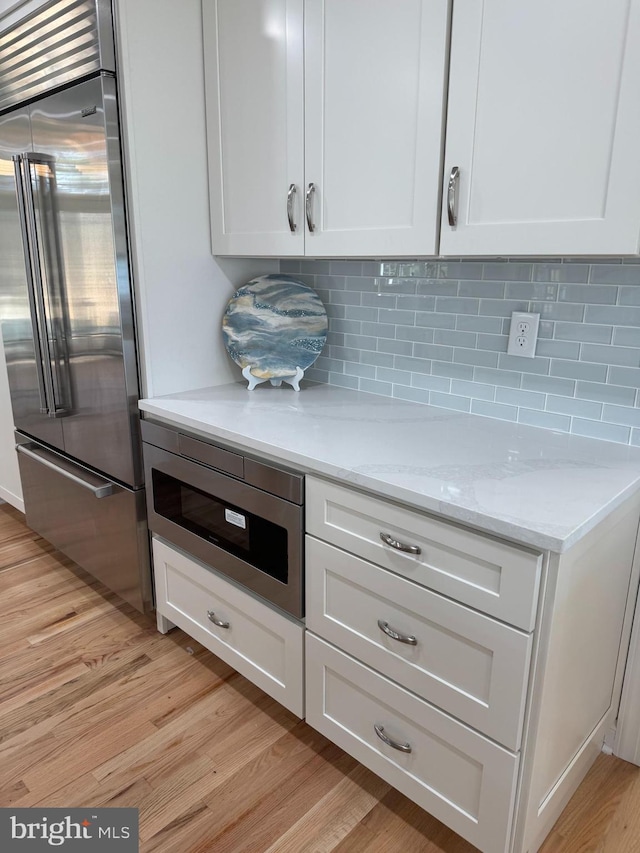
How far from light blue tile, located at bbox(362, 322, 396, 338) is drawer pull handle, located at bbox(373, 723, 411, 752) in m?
1.16

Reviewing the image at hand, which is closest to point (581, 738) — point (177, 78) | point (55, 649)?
point (55, 649)

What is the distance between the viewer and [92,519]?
229 centimetres

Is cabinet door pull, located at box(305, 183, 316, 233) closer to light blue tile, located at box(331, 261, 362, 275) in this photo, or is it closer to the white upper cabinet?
the white upper cabinet

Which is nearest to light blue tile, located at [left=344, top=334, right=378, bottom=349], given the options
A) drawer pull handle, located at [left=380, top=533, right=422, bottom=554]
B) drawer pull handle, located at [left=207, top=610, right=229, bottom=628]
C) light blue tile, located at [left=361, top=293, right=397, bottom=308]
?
light blue tile, located at [left=361, top=293, right=397, bottom=308]

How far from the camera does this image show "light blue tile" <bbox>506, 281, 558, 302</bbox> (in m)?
1.58

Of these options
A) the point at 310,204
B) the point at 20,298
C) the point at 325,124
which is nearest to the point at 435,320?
the point at 310,204

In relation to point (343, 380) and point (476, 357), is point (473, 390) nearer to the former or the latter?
point (476, 357)

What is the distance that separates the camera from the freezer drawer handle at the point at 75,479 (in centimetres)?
211

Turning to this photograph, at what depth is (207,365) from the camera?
2.13 m

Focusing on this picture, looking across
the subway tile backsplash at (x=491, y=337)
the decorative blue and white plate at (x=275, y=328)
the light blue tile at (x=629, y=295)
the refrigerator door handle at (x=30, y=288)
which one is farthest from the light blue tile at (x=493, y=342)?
the refrigerator door handle at (x=30, y=288)

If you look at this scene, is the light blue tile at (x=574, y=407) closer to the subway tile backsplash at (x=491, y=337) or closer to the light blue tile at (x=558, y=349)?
the subway tile backsplash at (x=491, y=337)

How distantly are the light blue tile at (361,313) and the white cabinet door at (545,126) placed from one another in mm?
630

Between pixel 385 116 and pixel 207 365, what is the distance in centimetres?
102

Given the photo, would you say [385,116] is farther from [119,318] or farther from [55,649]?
[55,649]
